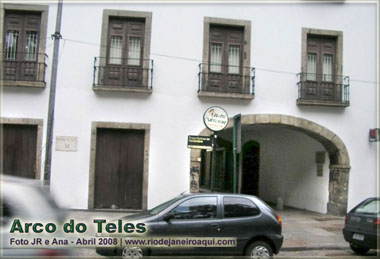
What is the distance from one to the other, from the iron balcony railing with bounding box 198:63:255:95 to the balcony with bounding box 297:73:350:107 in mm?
1757

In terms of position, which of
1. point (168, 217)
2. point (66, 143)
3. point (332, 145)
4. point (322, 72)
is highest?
point (322, 72)

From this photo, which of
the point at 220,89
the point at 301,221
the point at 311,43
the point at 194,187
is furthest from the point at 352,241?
the point at 311,43

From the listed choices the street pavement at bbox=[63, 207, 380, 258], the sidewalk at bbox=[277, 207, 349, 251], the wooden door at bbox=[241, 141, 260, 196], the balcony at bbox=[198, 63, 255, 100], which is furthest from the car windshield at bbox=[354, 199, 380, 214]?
the wooden door at bbox=[241, 141, 260, 196]

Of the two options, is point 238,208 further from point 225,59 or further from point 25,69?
point 25,69

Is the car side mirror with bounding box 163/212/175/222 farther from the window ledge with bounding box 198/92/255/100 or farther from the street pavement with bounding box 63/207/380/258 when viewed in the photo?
the window ledge with bounding box 198/92/255/100

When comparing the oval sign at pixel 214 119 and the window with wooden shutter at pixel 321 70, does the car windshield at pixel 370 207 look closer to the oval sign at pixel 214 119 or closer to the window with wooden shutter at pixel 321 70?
the oval sign at pixel 214 119

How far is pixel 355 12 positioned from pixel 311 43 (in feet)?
6.41

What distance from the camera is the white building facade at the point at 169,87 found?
12.2 m

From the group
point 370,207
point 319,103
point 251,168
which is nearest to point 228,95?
point 319,103

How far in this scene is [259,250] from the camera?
6.96 m

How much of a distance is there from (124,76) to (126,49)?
1.00m

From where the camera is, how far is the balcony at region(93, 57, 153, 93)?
12.3 meters

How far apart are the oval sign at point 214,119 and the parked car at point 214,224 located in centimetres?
257

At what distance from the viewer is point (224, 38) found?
13.2 meters
